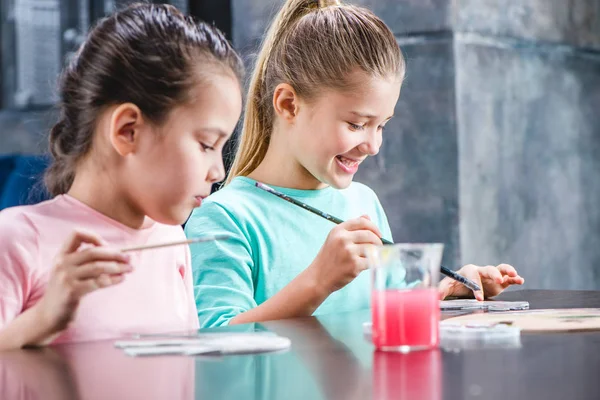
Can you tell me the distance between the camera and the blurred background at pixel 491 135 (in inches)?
112

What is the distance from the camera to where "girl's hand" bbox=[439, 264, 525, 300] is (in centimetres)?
161

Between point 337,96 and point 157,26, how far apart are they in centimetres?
52

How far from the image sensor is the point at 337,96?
1.70m

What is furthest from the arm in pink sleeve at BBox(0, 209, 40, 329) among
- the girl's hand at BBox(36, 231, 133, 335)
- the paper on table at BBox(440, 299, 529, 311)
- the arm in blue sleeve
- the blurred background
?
the blurred background

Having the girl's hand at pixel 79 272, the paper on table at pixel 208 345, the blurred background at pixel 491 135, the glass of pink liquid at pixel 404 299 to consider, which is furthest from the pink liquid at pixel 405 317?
the blurred background at pixel 491 135

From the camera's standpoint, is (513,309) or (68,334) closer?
(68,334)

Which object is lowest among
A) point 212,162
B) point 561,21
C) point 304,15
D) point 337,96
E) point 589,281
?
point 589,281

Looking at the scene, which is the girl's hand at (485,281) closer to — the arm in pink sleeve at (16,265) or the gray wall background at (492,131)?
the arm in pink sleeve at (16,265)

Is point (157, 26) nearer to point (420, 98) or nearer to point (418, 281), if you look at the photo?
point (418, 281)

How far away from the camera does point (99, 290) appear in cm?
121

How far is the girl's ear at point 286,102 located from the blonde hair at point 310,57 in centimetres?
1

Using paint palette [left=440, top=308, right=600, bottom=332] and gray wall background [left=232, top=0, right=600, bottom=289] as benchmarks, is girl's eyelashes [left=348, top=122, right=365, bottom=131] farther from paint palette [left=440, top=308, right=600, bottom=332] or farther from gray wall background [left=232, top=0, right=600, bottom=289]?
gray wall background [left=232, top=0, right=600, bottom=289]

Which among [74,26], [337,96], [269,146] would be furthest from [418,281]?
[74,26]

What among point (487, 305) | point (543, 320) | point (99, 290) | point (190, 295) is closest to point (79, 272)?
point (99, 290)
